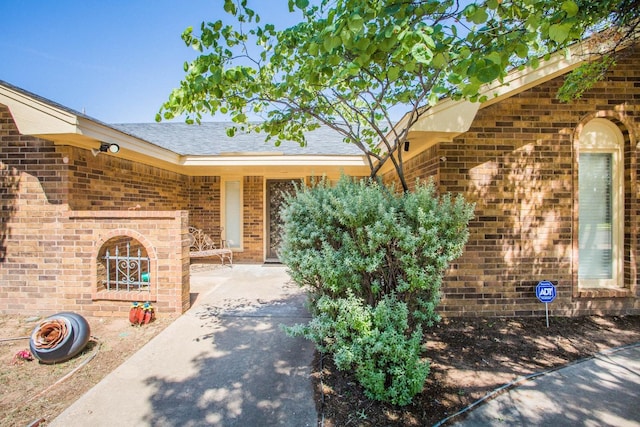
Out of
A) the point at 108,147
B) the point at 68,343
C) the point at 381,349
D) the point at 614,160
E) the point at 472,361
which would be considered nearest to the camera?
the point at 381,349

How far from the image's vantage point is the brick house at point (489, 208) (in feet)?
14.9

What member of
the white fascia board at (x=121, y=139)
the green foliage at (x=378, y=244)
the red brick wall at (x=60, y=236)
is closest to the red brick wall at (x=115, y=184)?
the red brick wall at (x=60, y=236)

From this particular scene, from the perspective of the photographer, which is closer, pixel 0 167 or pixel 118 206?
pixel 0 167

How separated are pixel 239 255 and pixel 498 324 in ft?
23.3

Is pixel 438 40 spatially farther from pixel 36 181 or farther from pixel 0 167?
pixel 0 167

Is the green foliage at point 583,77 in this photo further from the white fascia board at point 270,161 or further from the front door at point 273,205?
the front door at point 273,205

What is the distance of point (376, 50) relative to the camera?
3016 mm

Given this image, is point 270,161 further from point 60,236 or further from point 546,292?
point 546,292

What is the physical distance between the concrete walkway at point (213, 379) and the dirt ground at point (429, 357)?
0.21m

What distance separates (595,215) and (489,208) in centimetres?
172

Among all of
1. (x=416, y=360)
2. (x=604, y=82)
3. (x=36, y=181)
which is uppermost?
(x=604, y=82)

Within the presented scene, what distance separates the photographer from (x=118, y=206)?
19.8 ft

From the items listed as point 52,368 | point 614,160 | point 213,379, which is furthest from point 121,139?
point 614,160

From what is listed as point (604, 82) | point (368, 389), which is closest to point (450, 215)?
point (368, 389)
